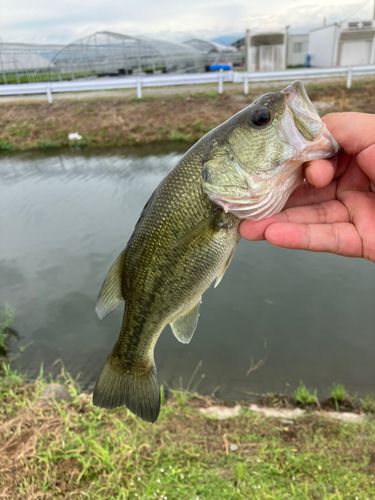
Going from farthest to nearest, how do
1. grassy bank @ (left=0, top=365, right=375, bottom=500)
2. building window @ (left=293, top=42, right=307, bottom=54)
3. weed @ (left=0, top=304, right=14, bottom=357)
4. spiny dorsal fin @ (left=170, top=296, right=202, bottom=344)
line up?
building window @ (left=293, top=42, right=307, bottom=54), weed @ (left=0, top=304, right=14, bottom=357), grassy bank @ (left=0, top=365, right=375, bottom=500), spiny dorsal fin @ (left=170, top=296, right=202, bottom=344)

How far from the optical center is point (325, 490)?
305 centimetres

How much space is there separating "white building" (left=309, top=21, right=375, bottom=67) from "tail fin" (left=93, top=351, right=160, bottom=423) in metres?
30.6

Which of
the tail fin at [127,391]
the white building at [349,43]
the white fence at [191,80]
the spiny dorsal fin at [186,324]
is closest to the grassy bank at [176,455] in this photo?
the tail fin at [127,391]

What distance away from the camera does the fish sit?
1802 mm

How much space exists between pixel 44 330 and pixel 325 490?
4.61 meters

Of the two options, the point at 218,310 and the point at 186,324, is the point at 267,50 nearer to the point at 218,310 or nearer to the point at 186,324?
the point at 218,310

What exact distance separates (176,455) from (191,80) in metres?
18.4

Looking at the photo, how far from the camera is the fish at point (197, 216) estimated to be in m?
1.80

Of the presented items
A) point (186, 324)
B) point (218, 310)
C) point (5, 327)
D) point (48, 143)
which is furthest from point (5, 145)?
point (186, 324)

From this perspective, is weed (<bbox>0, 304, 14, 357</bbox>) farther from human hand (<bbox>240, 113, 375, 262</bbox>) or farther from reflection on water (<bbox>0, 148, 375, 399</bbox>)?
human hand (<bbox>240, 113, 375, 262</bbox>)

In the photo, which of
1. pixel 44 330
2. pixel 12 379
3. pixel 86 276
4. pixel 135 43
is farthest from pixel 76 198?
pixel 135 43

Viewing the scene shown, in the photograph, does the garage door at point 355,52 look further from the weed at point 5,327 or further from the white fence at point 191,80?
the weed at point 5,327

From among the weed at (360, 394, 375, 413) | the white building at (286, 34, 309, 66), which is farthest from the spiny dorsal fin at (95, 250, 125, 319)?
the white building at (286, 34, 309, 66)

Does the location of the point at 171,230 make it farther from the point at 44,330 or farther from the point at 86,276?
the point at 86,276
